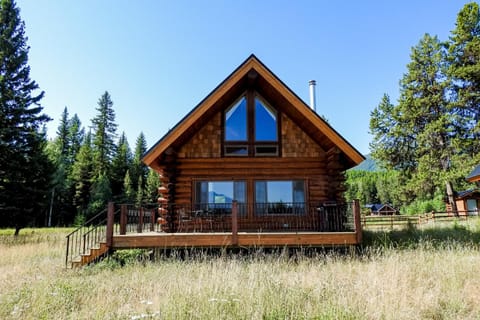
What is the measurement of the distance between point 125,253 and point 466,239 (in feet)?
36.9

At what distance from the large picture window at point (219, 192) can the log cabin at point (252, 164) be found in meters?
0.04

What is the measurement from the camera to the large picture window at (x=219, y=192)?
10.4 m

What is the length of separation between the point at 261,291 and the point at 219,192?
5.95 meters

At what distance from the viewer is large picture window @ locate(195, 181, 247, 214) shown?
409 inches

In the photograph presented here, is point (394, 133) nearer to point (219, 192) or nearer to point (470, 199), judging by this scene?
point (470, 199)

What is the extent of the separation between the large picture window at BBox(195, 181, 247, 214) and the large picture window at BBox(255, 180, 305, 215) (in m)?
0.58

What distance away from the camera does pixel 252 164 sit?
1061cm

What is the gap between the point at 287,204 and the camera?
10.3 meters

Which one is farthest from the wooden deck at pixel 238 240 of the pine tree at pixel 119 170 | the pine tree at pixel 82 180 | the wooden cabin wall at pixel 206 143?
the pine tree at pixel 119 170

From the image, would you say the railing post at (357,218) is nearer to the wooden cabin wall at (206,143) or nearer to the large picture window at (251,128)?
the large picture window at (251,128)

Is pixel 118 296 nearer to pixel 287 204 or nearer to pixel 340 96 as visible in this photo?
pixel 287 204

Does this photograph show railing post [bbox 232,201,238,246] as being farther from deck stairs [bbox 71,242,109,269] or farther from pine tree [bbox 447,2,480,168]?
pine tree [bbox 447,2,480,168]

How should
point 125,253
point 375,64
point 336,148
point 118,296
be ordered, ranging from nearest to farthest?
point 118,296
point 125,253
point 336,148
point 375,64

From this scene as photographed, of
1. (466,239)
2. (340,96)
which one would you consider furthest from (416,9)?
(466,239)
